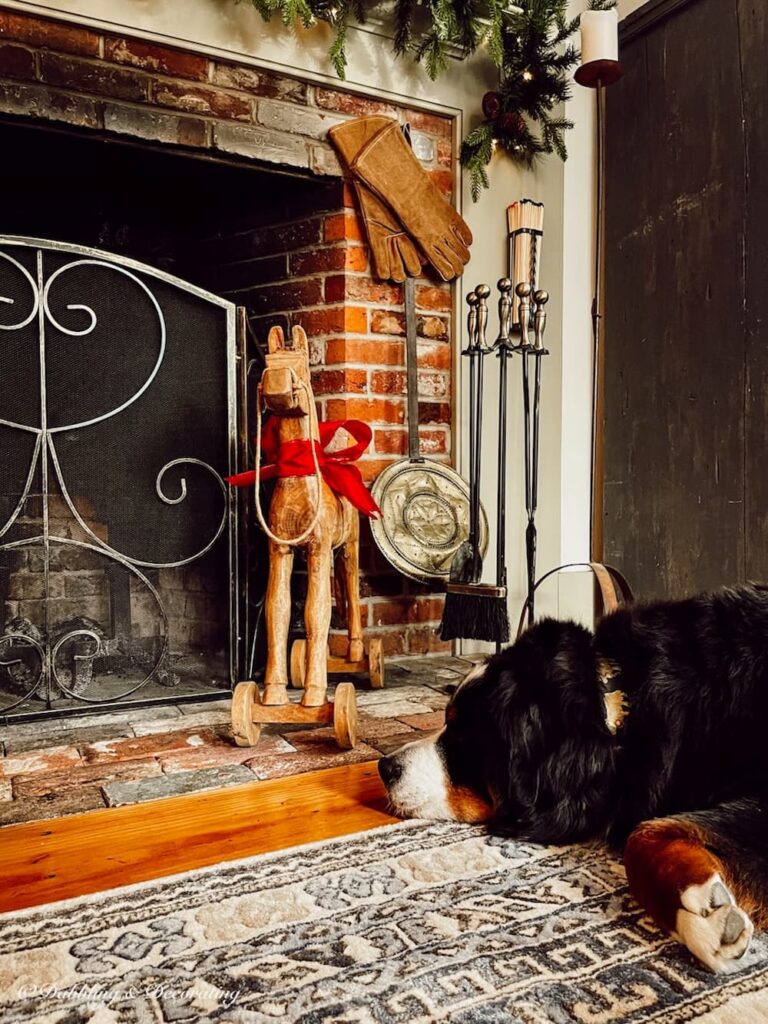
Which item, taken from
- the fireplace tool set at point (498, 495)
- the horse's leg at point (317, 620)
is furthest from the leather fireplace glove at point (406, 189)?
the horse's leg at point (317, 620)

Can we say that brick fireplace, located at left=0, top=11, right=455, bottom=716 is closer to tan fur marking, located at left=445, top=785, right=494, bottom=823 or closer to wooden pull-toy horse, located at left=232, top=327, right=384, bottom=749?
wooden pull-toy horse, located at left=232, top=327, right=384, bottom=749

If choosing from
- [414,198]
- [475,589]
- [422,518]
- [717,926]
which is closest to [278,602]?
[475,589]

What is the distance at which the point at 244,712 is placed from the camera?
5.16ft

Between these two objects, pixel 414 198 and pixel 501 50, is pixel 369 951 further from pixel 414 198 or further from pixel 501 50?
pixel 501 50

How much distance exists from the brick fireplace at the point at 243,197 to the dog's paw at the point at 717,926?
5.01 ft

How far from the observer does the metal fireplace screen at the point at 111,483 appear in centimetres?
179

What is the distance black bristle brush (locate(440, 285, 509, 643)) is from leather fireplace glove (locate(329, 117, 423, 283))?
0.30 m

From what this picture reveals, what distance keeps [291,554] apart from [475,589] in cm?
62

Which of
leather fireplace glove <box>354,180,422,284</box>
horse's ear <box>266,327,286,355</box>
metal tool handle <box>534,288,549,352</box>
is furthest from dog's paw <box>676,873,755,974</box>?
leather fireplace glove <box>354,180,422,284</box>

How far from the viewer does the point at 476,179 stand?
8.00 ft

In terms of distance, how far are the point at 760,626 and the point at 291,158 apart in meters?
1.76

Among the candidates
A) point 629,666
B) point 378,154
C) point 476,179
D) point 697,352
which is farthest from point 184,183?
point 629,666

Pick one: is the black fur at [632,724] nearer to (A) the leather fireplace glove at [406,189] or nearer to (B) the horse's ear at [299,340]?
(B) the horse's ear at [299,340]

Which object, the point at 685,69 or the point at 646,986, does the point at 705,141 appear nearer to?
the point at 685,69
